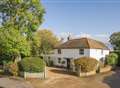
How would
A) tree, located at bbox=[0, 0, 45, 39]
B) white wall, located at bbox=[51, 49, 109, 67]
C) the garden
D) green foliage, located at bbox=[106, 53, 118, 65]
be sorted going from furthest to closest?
green foliage, located at bbox=[106, 53, 118, 65], white wall, located at bbox=[51, 49, 109, 67], tree, located at bbox=[0, 0, 45, 39], the garden

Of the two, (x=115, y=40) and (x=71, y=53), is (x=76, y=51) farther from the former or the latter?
(x=115, y=40)

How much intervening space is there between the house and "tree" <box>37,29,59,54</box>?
17.4ft

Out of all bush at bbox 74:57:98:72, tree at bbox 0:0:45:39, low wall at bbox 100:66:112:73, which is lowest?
low wall at bbox 100:66:112:73

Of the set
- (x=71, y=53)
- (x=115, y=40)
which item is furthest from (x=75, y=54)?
(x=115, y=40)

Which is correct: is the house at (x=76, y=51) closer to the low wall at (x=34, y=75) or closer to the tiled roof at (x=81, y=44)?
the tiled roof at (x=81, y=44)

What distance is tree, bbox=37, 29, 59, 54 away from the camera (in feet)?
172

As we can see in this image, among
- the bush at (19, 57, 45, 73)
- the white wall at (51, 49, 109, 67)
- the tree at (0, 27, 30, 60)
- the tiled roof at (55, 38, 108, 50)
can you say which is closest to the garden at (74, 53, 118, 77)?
the white wall at (51, 49, 109, 67)

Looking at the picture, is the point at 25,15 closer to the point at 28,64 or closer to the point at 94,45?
the point at 28,64

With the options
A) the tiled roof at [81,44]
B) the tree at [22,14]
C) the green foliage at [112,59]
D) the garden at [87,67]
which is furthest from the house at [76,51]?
the tree at [22,14]

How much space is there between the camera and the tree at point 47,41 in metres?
52.5

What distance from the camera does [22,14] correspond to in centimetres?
3591

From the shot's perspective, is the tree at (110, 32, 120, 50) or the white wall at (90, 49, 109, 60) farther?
the tree at (110, 32, 120, 50)

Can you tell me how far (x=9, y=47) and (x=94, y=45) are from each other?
16.9 meters

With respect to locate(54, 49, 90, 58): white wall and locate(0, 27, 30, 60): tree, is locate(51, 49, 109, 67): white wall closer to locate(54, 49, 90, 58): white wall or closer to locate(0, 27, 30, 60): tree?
locate(54, 49, 90, 58): white wall
